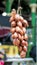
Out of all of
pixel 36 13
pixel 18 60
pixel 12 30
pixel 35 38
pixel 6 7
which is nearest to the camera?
pixel 18 60

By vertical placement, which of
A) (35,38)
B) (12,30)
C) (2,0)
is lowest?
(35,38)

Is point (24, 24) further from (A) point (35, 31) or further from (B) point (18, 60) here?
(A) point (35, 31)

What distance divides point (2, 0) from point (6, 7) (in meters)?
0.30

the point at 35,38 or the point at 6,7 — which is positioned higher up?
the point at 6,7

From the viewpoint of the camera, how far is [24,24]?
3.24 metres

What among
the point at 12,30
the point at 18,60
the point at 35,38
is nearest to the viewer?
the point at 18,60

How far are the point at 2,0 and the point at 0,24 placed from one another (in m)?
2.14

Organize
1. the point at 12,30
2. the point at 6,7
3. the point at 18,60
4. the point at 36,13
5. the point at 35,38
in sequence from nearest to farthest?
1. the point at 18,60
2. the point at 12,30
3. the point at 6,7
4. the point at 35,38
5. the point at 36,13

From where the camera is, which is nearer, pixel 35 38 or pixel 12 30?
pixel 12 30

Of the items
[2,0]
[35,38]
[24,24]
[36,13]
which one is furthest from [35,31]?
[24,24]

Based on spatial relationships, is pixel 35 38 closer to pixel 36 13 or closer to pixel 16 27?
pixel 36 13

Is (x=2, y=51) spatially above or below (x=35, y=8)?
below

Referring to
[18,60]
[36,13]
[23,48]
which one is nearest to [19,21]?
[23,48]

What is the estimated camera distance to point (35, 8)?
5656mm
